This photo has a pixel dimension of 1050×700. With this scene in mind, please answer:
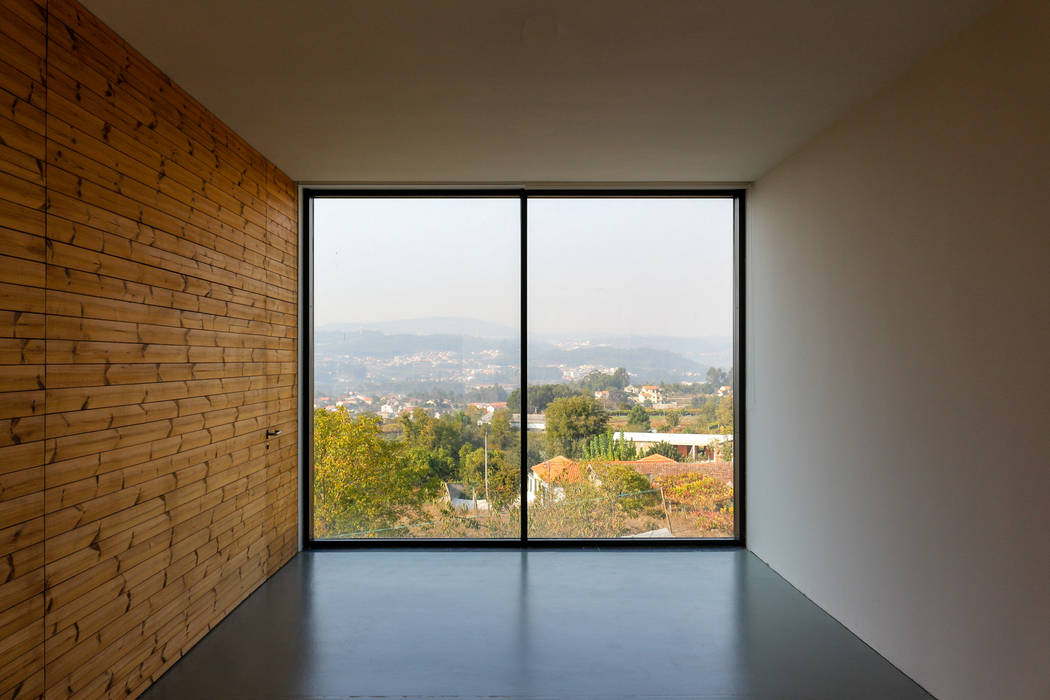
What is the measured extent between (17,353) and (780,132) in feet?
12.6

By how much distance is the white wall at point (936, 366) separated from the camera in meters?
2.29

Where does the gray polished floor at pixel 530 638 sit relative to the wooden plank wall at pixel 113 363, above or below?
below

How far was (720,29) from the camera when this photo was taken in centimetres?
259

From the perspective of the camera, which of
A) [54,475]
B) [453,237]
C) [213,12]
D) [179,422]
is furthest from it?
[453,237]

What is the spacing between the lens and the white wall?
2.29 m

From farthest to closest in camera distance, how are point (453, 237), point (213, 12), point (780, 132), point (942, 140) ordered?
point (453, 237) → point (780, 132) → point (942, 140) → point (213, 12)

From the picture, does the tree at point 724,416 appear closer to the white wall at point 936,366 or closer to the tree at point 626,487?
the tree at point 626,487

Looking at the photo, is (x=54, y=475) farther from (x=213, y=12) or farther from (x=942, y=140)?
(x=942, y=140)

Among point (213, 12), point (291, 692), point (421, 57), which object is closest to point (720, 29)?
point (421, 57)

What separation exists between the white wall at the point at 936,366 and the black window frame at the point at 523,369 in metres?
0.91

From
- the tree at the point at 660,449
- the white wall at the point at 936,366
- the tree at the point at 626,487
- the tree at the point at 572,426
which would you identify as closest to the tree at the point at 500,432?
the tree at the point at 572,426

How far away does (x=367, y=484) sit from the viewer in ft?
16.6

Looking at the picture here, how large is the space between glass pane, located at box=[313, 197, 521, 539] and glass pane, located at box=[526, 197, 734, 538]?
247 mm

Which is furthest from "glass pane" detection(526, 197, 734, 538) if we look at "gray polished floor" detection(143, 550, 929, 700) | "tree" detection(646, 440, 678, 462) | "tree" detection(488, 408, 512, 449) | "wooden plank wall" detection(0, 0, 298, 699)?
"wooden plank wall" detection(0, 0, 298, 699)
